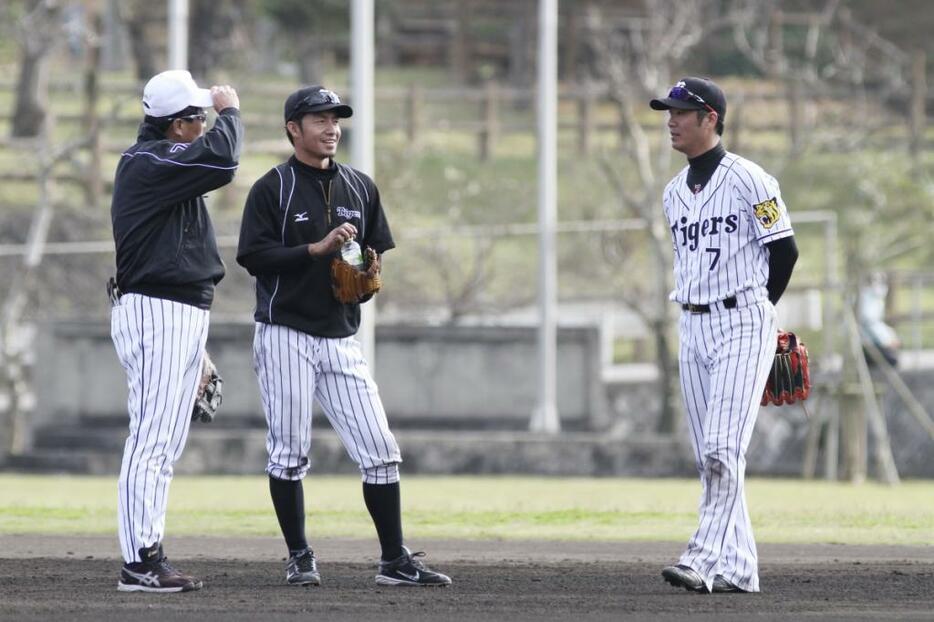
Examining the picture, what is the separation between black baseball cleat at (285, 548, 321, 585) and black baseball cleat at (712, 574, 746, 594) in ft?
5.57

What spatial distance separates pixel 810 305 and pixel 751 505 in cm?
1225

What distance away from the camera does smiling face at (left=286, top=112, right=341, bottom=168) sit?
807cm

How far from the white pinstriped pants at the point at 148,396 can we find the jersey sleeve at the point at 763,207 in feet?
7.83

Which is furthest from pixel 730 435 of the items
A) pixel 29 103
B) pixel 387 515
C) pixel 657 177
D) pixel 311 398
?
pixel 29 103

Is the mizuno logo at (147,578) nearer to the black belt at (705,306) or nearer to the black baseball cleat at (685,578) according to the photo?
the black baseball cleat at (685,578)

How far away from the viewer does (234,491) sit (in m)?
16.0

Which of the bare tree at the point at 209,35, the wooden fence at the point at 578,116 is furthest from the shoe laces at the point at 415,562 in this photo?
the bare tree at the point at 209,35

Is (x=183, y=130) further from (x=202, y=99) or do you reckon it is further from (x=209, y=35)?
(x=209, y=35)

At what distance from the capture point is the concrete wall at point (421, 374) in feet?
71.3

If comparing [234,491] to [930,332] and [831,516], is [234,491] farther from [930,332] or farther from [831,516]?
[930,332]

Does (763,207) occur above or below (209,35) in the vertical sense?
below

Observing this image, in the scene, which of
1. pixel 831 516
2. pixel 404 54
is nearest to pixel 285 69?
pixel 404 54

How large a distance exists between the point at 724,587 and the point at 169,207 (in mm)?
2812

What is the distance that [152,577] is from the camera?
781cm
